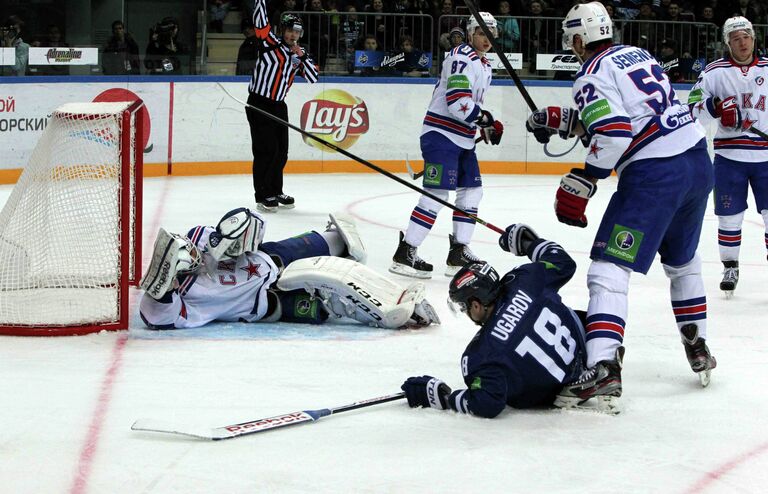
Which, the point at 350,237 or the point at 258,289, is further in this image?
the point at 350,237

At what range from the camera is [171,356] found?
451cm

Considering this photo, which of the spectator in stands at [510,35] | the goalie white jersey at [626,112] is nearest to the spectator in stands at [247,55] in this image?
the spectator in stands at [510,35]

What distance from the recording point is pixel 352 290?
4910mm

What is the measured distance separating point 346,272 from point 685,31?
337 inches

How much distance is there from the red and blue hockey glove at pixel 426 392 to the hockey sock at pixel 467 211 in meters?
2.96

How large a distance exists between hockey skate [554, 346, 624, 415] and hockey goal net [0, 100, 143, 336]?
2.00 m

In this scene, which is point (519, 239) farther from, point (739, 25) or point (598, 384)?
point (739, 25)

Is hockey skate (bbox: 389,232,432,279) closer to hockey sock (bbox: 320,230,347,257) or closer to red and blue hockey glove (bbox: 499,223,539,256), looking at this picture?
hockey sock (bbox: 320,230,347,257)

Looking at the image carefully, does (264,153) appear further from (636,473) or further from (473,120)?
(636,473)

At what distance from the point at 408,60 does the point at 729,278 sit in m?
6.48

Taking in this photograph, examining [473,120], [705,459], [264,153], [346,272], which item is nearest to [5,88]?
[264,153]

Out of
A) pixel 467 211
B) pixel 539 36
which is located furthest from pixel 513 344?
pixel 539 36

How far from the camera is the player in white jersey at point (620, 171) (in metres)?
3.80

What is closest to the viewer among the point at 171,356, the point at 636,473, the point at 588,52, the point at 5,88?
the point at 636,473
